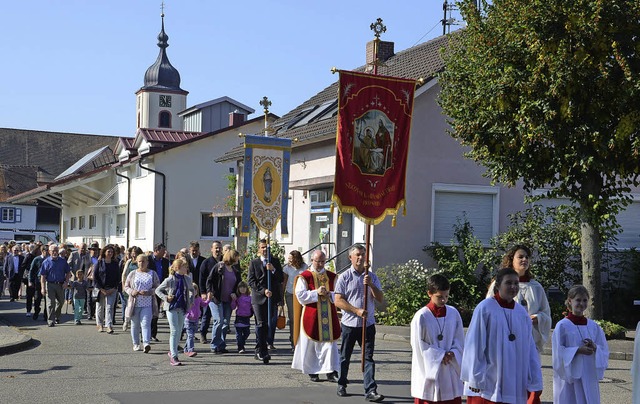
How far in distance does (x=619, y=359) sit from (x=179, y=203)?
89.4 ft

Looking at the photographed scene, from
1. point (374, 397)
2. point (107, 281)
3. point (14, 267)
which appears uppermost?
point (107, 281)

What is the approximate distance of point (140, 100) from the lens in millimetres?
90250

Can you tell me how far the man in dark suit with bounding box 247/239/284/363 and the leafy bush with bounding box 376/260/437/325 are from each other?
5.63 meters

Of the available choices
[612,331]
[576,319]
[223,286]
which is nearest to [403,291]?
[612,331]

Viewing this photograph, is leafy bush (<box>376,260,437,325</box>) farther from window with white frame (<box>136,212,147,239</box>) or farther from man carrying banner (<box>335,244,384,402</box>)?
window with white frame (<box>136,212,147,239</box>)

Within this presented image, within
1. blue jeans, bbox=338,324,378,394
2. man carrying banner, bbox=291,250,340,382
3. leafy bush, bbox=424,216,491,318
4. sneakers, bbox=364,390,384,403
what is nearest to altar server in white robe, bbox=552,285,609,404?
sneakers, bbox=364,390,384,403

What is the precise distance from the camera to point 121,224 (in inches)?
1817

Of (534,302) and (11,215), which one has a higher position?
(11,215)

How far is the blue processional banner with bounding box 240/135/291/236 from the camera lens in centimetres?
1762

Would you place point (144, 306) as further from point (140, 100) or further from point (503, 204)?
point (140, 100)

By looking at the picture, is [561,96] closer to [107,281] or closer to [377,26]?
[377,26]

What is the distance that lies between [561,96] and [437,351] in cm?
957

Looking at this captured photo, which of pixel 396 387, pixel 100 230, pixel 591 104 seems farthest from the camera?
pixel 100 230

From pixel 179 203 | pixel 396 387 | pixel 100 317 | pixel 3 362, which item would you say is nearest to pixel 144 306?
pixel 3 362
